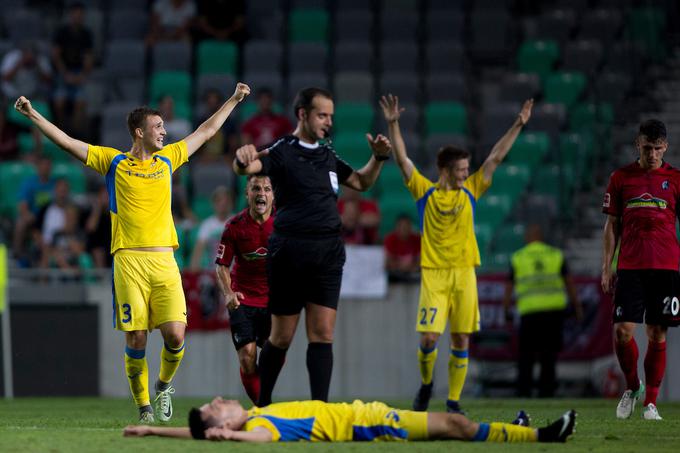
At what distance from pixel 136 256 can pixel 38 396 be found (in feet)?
23.9

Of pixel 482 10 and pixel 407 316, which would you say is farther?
pixel 482 10

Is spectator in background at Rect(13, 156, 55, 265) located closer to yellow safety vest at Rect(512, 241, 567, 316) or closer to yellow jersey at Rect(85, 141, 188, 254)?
yellow safety vest at Rect(512, 241, 567, 316)

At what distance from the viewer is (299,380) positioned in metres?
16.8

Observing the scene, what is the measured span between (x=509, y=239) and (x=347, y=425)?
9.74 metres

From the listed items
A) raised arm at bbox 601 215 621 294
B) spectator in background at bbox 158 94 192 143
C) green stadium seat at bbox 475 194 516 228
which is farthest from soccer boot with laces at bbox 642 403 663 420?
spectator in background at bbox 158 94 192 143

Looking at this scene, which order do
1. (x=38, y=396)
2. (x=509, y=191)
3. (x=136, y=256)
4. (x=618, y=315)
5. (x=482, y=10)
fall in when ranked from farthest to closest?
(x=482, y=10)
(x=509, y=191)
(x=38, y=396)
(x=618, y=315)
(x=136, y=256)

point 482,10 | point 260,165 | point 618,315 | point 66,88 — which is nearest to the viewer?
point 260,165

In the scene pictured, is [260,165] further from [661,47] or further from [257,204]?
[661,47]

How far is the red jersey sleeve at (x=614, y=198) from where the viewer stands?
35.7 ft

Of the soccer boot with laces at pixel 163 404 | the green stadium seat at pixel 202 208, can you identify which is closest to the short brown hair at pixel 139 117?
the soccer boot with laces at pixel 163 404

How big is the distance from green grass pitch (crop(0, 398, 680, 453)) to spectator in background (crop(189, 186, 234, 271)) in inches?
102

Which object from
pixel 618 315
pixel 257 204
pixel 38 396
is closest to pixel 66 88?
pixel 38 396

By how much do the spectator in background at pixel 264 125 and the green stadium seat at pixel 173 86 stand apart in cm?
213

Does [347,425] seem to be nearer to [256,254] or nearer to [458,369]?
[256,254]
